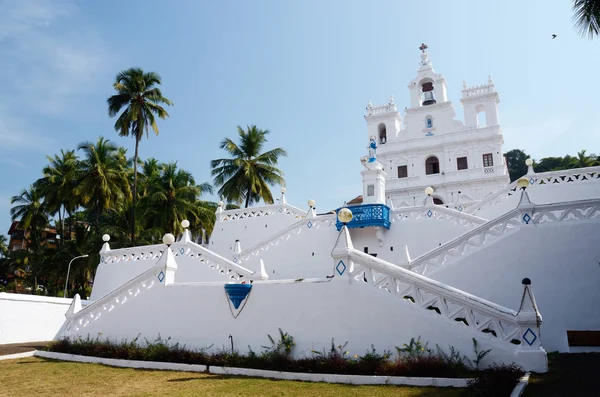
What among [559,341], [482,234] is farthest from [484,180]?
[559,341]

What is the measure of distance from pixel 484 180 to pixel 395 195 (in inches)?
296

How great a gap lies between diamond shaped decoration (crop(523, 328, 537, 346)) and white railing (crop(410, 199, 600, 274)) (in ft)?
16.7

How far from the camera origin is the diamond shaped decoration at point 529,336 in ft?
25.1

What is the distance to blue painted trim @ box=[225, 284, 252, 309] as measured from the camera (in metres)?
10.5

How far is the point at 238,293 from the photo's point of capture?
1056 centimetres

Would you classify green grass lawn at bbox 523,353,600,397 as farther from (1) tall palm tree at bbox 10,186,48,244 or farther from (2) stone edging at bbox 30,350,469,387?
(1) tall palm tree at bbox 10,186,48,244

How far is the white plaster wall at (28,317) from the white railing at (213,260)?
522 centimetres

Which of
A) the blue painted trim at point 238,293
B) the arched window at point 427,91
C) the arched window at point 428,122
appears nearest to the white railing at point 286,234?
the blue painted trim at point 238,293

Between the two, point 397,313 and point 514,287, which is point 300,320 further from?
point 514,287

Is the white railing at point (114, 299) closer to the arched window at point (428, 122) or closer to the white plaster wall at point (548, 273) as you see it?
the white plaster wall at point (548, 273)

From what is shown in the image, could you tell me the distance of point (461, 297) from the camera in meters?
8.40

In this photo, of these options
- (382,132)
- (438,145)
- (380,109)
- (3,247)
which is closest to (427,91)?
(380,109)

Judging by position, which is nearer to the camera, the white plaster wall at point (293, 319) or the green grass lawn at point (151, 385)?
the green grass lawn at point (151, 385)

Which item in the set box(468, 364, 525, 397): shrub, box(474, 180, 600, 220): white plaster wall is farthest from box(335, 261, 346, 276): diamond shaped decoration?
box(474, 180, 600, 220): white plaster wall
